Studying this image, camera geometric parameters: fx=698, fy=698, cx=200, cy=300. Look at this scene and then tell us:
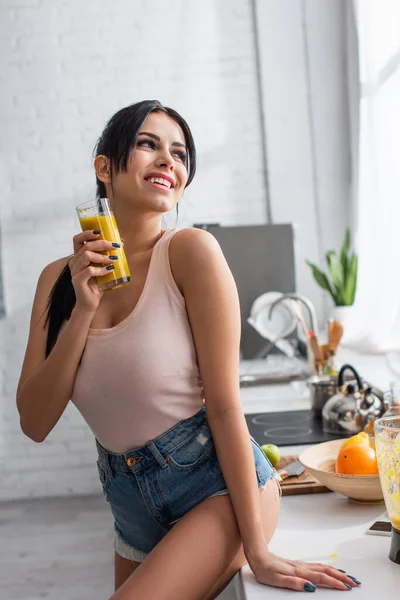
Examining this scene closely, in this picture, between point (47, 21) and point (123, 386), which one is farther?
point (47, 21)

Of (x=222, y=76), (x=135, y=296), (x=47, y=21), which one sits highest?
(x=47, y=21)

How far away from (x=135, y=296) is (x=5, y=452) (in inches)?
141

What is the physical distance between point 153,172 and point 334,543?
0.75 metres

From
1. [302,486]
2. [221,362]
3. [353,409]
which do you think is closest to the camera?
[221,362]

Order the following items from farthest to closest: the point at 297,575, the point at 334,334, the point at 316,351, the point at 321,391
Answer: the point at 316,351 → the point at 334,334 → the point at 321,391 → the point at 297,575

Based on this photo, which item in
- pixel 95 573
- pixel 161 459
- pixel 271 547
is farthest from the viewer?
pixel 95 573

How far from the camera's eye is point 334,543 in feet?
4.04

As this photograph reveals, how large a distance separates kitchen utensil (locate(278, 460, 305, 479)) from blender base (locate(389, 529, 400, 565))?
0.47 m

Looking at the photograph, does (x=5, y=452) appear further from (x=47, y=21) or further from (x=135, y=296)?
(x=135, y=296)

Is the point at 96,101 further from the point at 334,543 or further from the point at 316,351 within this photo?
the point at 334,543

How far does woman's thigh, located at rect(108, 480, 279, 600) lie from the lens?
103 centimetres

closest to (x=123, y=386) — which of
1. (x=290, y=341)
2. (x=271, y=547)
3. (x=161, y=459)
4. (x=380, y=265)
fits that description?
(x=161, y=459)

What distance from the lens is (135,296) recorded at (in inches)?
50.3

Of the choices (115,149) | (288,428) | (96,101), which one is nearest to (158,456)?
(115,149)
